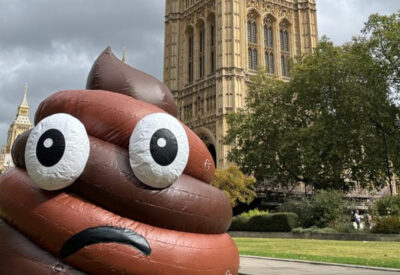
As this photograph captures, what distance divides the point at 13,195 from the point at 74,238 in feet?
2.82

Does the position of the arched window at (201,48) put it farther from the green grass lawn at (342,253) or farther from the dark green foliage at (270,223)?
the green grass lawn at (342,253)

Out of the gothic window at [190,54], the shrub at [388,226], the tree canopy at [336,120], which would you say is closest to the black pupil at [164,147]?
the shrub at [388,226]

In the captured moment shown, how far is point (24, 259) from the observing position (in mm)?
3439

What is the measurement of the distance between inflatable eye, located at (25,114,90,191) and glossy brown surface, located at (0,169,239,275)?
0.21 metres

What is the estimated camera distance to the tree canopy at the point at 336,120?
25766 mm

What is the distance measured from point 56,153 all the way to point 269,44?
4750 centimetres

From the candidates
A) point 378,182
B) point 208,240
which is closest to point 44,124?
point 208,240

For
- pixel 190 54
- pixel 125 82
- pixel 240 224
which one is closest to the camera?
pixel 125 82

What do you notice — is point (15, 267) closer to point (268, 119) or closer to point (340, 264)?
point (340, 264)

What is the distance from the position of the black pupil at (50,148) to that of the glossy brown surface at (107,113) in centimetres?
38

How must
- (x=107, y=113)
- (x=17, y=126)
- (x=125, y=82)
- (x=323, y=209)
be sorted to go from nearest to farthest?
(x=107, y=113) < (x=125, y=82) < (x=323, y=209) < (x=17, y=126)

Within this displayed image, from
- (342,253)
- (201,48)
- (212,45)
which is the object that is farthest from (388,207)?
(201,48)

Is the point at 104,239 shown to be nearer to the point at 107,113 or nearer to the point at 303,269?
the point at 107,113

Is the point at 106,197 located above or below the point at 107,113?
below
